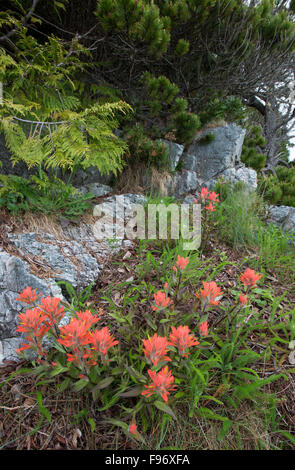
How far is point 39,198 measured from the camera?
2111 mm

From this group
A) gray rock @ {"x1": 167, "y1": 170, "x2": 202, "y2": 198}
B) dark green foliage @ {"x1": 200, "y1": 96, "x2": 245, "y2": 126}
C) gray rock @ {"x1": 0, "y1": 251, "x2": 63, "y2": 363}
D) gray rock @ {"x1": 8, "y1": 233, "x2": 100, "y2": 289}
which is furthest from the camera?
dark green foliage @ {"x1": 200, "y1": 96, "x2": 245, "y2": 126}

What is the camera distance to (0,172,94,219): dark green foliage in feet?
6.54

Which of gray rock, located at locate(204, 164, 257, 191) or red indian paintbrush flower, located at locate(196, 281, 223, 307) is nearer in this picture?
red indian paintbrush flower, located at locate(196, 281, 223, 307)

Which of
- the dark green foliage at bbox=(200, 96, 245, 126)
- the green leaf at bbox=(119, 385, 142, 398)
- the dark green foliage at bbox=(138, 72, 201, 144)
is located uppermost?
the dark green foliage at bbox=(200, 96, 245, 126)

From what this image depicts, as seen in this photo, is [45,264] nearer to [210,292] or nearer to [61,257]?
[61,257]

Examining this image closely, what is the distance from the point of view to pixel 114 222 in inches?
96.7

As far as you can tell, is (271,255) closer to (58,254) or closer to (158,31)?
(58,254)

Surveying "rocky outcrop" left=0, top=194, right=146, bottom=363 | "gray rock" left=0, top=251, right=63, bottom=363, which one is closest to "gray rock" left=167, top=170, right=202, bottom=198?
"rocky outcrop" left=0, top=194, right=146, bottom=363

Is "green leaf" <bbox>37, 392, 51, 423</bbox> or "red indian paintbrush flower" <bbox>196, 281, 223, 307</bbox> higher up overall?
"red indian paintbrush flower" <bbox>196, 281, 223, 307</bbox>

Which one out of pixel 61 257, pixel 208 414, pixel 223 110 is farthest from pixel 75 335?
pixel 223 110

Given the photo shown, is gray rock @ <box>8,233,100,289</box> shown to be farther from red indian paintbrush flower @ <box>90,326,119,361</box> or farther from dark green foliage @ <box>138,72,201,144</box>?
dark green foliage @ <box>138,72,201,144</box>

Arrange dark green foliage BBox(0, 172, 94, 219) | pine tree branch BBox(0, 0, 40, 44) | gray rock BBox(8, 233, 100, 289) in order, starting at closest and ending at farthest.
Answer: gray rock BBox(8, 233, 100, 289) < dark green foliage BBox(0, 172, 94, 219) < pine tree branch BBox(0, 0, 40, 44)

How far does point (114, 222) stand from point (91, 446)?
5.86 feet
